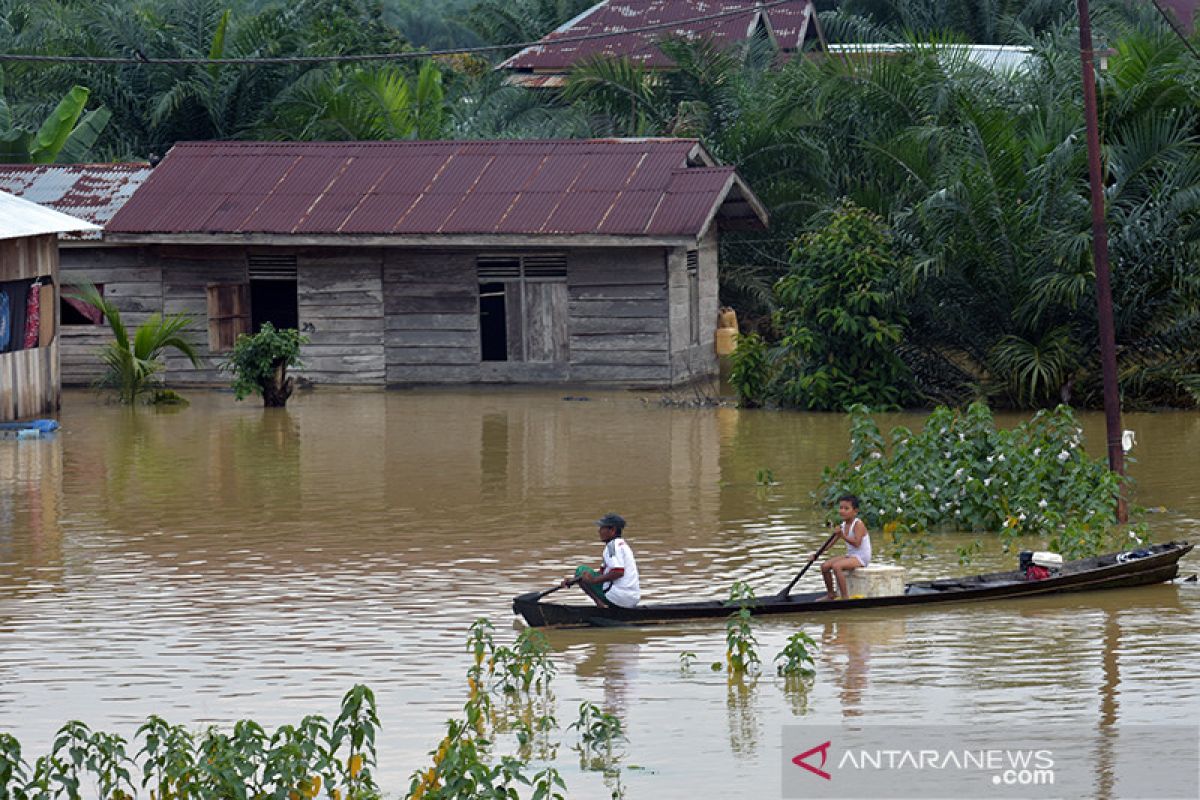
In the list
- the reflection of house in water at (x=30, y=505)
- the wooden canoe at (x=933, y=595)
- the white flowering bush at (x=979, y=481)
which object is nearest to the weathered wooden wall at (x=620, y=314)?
the reflection of house in water at (x=30, y=505)

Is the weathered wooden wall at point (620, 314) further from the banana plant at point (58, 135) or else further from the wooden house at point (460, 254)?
the banana plant at point (58, 135)

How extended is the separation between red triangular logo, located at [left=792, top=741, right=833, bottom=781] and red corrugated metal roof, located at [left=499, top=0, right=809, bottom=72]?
35060mm

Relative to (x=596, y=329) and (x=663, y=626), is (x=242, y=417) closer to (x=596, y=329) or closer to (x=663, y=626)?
(x=596, y=329)

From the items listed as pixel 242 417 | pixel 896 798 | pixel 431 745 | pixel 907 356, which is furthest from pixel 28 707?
pixel 907 356

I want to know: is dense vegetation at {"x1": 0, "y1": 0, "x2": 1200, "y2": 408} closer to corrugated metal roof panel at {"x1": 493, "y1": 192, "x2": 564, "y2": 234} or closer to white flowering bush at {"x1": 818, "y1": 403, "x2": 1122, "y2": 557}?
corrugated metal roof panel at {"x1": 493, "y1": 192, "x2": 564, "y2": 234}

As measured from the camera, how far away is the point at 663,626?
44.4ft

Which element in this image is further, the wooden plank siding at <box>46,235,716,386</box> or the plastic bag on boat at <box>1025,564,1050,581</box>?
the wooden plank siding at <box>46,235,716,386</box>

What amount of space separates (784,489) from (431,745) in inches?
386

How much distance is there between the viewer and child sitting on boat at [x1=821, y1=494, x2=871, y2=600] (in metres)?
13.9

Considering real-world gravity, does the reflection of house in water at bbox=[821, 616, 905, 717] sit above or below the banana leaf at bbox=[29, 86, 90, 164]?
below

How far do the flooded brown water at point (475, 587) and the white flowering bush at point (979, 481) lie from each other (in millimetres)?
671

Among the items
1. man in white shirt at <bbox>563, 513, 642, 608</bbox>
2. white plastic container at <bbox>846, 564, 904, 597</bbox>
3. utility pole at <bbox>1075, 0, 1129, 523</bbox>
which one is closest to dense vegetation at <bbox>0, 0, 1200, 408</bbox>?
utility pole at <bbox>1075, 0, 1129, 523</bbox>

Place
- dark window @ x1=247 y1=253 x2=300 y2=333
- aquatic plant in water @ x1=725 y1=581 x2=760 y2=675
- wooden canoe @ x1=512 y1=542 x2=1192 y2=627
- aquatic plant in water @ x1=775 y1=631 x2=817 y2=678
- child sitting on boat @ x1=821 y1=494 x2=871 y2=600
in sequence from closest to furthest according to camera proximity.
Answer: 1. aquatic plant in water @ x1=775 y1=631 x2=817 y2=678
2. aquatic plant in water @ x1=725 y1=581 x2=760 y2=675
3. wooden canoe @ x1=512 y1=542 x2=1192 y2=627
4. child sitting on boat @ x1=821 y1=494 x2=871 y2=600
5. dark window @ x1=247 y1=253 x2=300 y2=333

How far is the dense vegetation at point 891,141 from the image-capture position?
25203 mm
